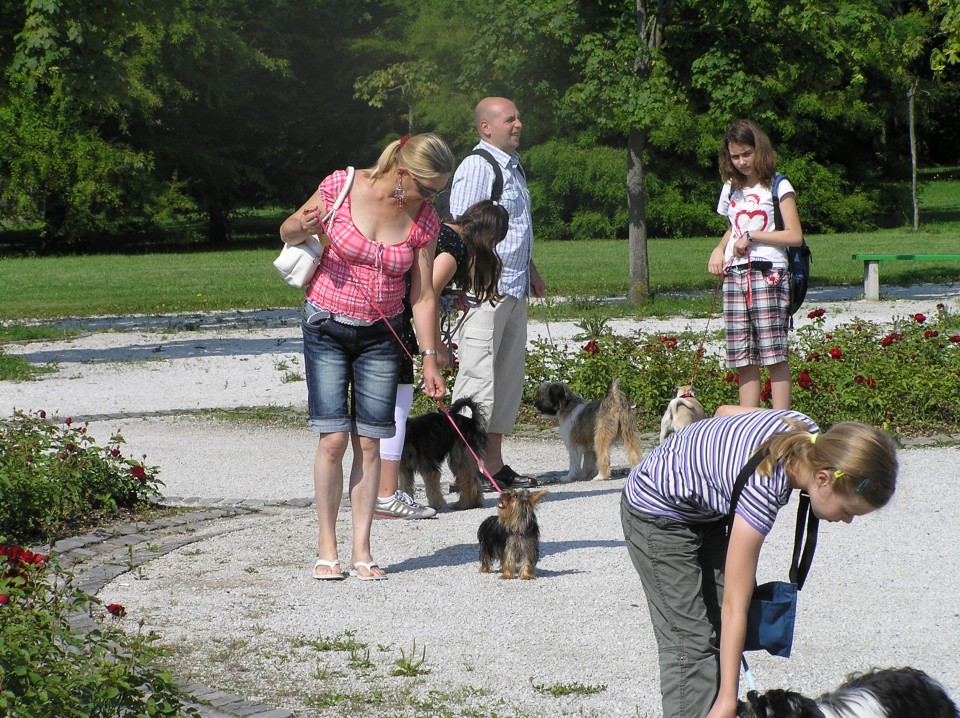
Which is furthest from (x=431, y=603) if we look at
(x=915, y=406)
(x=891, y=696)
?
(x=915, y=406)

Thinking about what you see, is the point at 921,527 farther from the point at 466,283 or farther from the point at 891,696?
the point at 891,696

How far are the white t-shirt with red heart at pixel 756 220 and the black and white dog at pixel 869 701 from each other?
4352 mm

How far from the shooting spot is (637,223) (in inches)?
750

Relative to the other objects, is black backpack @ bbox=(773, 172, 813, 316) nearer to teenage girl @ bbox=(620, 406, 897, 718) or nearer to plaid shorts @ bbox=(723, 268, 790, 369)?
plaid shorts @ bbox=(723, 268, 790, 369)

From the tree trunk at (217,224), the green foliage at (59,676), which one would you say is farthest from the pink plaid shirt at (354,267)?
the tree trunk at (217,224)

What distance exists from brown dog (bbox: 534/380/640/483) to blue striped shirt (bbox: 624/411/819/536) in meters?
4.30

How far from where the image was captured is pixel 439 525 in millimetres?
7059

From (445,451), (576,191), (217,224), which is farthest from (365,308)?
(217,224)

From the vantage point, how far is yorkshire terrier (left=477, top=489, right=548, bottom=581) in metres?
5.88

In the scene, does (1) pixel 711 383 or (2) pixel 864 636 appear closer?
(2) pixel 864 636

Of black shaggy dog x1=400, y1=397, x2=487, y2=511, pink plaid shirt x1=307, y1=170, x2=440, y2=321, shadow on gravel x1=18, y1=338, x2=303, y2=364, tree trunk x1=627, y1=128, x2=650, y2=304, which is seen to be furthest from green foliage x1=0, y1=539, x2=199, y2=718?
tree trunk x1=627, y1=128, x2=650, y2=304

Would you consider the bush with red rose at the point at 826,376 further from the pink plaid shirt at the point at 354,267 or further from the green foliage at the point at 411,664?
the green foliage at the point at 411,664

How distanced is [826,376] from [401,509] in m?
3.83

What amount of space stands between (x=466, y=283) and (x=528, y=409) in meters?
3.36
